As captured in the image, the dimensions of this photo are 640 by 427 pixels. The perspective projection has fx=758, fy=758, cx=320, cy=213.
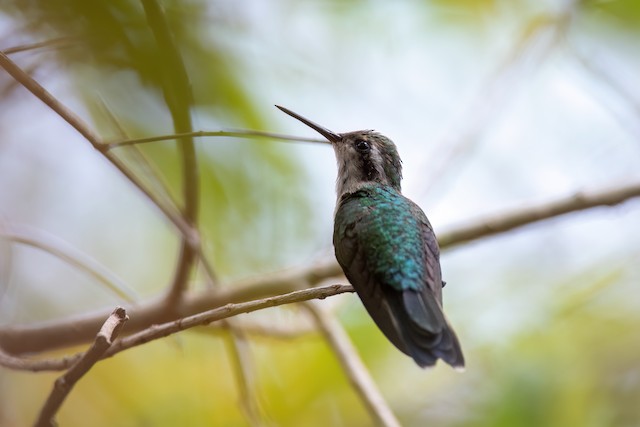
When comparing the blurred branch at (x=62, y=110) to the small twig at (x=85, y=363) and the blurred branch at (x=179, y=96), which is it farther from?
the small twig at (x=85, y=363)

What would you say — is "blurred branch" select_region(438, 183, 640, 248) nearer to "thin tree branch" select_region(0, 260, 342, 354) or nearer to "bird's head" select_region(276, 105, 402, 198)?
"bird's head" select_region(276, 105, 402, 198)

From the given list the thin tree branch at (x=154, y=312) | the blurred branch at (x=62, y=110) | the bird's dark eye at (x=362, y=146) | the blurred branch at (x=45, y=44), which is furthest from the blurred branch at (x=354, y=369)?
the blurred branch at (x=45, y=44)

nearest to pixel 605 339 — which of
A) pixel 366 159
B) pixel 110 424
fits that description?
pixel 366 159

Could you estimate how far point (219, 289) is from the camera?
8.67 ft

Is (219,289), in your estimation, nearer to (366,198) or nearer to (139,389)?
(366,198)

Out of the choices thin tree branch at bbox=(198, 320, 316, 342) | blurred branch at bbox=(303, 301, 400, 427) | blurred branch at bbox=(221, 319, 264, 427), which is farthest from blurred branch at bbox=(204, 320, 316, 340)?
blurred branch at bbox=(221, 319, 264, 427)

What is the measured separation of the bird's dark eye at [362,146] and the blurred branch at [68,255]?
0.93m

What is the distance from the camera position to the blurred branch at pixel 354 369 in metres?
2.27

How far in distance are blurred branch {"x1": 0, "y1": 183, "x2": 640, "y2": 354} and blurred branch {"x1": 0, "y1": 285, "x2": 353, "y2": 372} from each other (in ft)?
2.97

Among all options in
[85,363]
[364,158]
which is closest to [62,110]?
[85,363]

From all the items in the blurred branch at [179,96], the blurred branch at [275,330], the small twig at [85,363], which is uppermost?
the blurred branch at [275,330]

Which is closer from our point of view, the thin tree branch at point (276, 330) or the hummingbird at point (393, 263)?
the hummingbird at point (393, 263)

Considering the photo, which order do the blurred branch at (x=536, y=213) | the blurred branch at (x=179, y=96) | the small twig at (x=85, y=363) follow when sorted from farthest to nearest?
1. the blurred branch at (x=536, y=213)
2. the blurred branch at (x=179, y=96)
3. the small twig at (x=85, y=363)

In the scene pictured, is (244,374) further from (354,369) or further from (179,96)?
(179,96)
